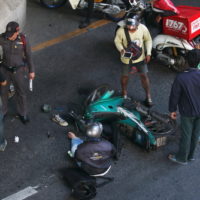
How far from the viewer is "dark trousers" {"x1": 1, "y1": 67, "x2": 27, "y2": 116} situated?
7.65 meters

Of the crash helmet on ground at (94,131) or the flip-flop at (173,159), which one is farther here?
the flip-flop at (173,159)

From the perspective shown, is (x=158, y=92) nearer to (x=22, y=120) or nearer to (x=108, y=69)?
(x=108, y=69)

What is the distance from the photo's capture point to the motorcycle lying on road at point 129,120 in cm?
771

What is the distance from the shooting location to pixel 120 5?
11.0 meters

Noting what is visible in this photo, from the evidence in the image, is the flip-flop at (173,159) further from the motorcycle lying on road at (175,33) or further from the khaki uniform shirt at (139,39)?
the motorcycle lying on road at (175,33)

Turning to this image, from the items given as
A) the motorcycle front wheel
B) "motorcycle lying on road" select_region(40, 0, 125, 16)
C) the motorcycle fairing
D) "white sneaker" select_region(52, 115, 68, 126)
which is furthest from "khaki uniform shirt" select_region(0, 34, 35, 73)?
the motorcycle front wheel

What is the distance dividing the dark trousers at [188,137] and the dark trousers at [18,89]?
2.89 metres

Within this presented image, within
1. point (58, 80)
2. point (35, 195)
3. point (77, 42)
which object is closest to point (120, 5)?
point (77, 42)

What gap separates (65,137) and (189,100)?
2491 mm

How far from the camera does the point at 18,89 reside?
7867mm

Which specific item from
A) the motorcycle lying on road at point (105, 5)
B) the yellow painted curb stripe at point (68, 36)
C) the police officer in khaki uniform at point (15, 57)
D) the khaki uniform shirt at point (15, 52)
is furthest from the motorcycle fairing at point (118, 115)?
the motorcycle lying on road at point (105, 5)

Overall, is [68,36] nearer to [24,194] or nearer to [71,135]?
[71,135]

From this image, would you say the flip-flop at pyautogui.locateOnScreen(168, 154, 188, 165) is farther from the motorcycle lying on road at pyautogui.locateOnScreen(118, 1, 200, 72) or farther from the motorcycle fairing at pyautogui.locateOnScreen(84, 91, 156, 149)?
the motorcycle lying on road at pyautogui.locateOnScreen(118, 1, 200, 72)

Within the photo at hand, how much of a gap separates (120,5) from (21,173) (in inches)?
215
